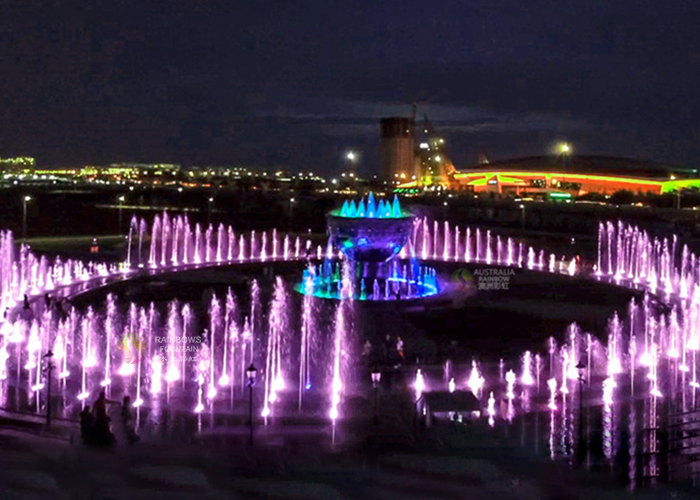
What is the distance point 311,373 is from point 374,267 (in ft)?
25.9

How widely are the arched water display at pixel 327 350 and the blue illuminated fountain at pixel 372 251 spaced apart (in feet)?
0.13

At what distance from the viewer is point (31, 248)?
110 feet

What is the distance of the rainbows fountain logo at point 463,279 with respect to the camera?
2281cm

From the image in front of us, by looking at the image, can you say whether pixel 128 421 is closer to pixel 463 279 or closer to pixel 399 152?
pixel 463 279

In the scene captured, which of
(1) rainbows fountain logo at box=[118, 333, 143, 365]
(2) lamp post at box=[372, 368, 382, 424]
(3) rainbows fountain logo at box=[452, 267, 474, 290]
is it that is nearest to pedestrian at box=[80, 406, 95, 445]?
(2) lamp post at box=[372, 368, 382, 424]

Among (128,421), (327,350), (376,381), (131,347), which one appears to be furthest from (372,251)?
(128,421)

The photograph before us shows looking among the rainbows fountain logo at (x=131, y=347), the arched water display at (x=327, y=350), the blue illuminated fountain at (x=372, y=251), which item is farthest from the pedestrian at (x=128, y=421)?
the blue illuminated fountain at (x=372, y=251)

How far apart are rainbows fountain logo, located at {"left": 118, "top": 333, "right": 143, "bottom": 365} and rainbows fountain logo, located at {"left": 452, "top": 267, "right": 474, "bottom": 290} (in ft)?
28.9

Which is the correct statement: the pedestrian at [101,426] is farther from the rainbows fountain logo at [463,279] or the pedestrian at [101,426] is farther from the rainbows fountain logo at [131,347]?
the rainbows fountain logo at [463,279]

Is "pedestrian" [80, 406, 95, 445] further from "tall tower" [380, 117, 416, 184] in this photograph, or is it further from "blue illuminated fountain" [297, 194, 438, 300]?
"tall tower" [380, 117, 416, 184]

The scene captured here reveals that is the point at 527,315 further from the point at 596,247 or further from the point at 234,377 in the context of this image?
the point at 596,247

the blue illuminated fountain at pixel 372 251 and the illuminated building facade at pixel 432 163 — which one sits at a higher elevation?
the illuminated building facade at pixel 432 163

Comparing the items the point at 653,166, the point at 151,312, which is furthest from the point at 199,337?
the point at 653,166

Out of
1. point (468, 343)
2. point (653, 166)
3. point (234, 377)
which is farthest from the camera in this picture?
point (653, 166)
